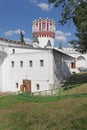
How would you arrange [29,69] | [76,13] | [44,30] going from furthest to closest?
[44,30] → [29,69] → [76,13]

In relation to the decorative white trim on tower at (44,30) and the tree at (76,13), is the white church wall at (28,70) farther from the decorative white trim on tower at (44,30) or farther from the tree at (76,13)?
the decorative white trim on tower at (44,30)

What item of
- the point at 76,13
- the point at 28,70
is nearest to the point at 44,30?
the point at 28,70

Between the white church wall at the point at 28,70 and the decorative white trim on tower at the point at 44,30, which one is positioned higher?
the decorative white trim on tower at the point at 44,30

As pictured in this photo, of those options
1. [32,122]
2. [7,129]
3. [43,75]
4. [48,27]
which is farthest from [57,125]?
[48,27]

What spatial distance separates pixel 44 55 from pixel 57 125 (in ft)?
74.2

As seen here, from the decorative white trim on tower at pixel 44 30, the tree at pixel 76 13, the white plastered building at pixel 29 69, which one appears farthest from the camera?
the decorative white trim on tower at pixel 44 30

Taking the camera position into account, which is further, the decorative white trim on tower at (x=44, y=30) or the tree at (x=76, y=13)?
the decorative white trim on tower at (x=44, y=30)

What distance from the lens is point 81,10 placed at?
22.9 meters

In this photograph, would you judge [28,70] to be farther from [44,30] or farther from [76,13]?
[44,30]

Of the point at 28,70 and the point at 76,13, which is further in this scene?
the point at 28,70

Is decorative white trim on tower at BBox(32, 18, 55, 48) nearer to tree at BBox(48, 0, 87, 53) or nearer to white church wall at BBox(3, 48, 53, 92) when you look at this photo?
white church wall at BBox(3, 48, 53, 92)

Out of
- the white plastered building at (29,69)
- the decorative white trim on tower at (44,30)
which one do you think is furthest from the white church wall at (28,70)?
the decorative white trim on tower at (44,30)

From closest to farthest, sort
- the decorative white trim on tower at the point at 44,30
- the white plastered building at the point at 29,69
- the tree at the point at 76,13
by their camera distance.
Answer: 1. the tree at the point at 76,13
2. the white plastered building at the point at 29,69
3. the decorative white trim on tower at the point at 44,30

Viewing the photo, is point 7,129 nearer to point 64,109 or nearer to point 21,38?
point 64,109
